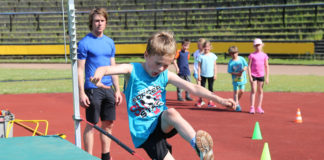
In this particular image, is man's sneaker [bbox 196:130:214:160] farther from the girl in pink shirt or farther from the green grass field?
the green grass field

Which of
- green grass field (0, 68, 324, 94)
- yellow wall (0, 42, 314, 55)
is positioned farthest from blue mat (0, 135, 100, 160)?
yellow wall (0, 42, 314, 55)

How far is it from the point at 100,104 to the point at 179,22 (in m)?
26.7

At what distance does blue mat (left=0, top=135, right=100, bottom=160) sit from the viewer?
165 inches

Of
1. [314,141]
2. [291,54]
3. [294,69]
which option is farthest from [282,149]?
[291,54]

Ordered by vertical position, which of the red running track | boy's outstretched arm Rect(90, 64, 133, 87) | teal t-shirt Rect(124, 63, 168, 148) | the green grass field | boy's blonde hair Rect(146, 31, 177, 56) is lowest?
the green grass field

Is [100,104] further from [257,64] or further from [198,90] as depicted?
[257,64]

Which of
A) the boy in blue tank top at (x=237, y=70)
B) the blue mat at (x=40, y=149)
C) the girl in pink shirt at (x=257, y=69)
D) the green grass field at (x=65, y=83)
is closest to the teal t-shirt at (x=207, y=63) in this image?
the boy in blue tank top at (x=237, y=70)

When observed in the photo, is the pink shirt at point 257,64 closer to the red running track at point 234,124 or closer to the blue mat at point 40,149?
the red running track at point 234,124

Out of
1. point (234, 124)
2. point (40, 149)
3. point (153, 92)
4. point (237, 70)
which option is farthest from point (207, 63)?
point (153, 92)

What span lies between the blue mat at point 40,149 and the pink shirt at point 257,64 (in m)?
6.01

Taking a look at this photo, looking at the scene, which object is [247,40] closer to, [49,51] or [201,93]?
[49,51]

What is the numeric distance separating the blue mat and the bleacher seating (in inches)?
938

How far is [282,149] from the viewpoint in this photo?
22.0 ft

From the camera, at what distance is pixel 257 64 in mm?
10031
